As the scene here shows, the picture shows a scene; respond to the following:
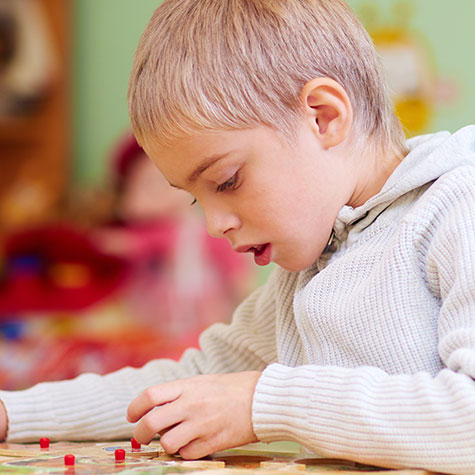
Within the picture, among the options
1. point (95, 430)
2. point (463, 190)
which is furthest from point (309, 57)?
point (95, 430)

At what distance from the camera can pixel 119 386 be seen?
85 centimetres

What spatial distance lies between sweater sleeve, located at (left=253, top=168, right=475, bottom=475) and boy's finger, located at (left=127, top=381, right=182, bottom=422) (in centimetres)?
7

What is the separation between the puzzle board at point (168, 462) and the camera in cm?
58

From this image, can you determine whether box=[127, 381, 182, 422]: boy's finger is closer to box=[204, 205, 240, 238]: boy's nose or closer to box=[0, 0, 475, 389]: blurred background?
box=[204, 205, 240, 238]: boy's nose

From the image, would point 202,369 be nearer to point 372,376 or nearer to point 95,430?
point 95,430

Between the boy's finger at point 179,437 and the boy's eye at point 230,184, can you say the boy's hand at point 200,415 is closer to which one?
the boy's finger at point 179,437

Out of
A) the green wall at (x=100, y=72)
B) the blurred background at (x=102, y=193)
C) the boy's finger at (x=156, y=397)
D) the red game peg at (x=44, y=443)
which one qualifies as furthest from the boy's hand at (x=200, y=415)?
the green wall at (x=100, y=72)

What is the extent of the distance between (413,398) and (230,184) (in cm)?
23

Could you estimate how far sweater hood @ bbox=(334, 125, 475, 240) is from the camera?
0.70 metres

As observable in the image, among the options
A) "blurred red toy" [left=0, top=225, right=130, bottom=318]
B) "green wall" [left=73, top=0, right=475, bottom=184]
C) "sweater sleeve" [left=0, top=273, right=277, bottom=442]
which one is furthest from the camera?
"green wall" [left=73, top=0, right=475, bottom=184]

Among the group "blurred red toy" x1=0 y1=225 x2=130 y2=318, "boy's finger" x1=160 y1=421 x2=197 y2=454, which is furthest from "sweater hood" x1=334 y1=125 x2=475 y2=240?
"blurred red toy" x1=0 y1=225 x2=130 y2=318

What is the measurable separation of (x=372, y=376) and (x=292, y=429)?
0.07m

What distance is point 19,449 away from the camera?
2.37ft

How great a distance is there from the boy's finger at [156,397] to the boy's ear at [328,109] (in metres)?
0.24
